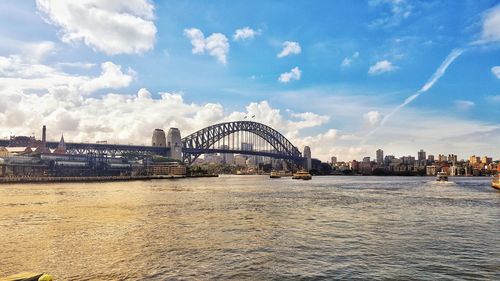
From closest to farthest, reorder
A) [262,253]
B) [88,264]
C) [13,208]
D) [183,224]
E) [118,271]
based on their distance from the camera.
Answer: [118,271] → [88,264] → [262,253] → [183,224] → [13,208]

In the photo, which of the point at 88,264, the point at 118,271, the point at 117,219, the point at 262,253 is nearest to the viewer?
the point at 118,271

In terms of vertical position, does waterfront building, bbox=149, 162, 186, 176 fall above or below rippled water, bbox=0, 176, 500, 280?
above

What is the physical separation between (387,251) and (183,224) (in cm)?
1622

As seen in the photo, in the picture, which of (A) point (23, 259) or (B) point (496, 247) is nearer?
(A) point (23, 259)

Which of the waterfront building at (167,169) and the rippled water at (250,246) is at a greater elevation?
the waterfront building at (167,169)

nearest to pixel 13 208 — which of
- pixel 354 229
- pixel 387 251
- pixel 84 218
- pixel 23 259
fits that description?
pixel 84 218

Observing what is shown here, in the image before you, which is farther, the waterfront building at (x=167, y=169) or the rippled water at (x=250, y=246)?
the waterfront building at (x=167, y=169)

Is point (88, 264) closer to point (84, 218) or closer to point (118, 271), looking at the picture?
point (118, 271)

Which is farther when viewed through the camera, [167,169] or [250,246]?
[167,169]

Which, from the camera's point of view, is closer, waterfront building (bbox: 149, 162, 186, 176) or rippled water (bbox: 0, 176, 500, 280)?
rippled water (bbox: 0, 176, 500, 280)

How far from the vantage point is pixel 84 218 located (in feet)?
118

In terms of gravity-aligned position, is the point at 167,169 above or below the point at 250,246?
above

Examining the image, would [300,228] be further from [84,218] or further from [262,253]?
[84,218]

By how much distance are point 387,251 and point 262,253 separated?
6.75 m
